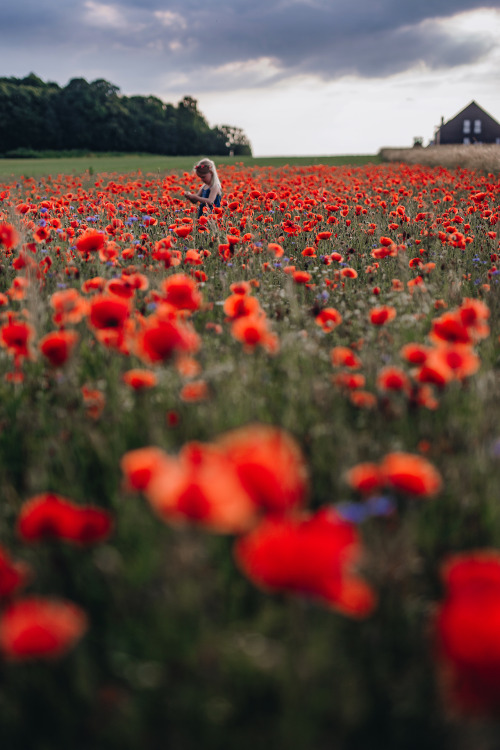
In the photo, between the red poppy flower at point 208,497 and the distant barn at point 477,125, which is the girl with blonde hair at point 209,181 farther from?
the distant barn at point 477,125

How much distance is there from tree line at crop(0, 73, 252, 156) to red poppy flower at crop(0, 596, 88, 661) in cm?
6970

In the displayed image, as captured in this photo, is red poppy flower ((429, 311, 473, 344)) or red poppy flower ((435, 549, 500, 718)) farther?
red poppy flower ((429, 311, 473, 344))

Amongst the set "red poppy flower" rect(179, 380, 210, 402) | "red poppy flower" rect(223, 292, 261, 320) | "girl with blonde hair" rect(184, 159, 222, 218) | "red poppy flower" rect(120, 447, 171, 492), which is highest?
"girl with blonde hair" rect(184, 159, 222, 218)

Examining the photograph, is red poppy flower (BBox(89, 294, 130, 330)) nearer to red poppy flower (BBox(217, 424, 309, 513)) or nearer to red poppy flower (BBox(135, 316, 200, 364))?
red poppy flower (BBox(135, 316, 200, 364))

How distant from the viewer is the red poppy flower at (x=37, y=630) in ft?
3.10

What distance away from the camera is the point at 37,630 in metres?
0.96

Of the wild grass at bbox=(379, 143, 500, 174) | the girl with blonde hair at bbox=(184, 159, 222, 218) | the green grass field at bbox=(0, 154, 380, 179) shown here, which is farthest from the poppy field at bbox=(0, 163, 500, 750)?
the green grass field at bbox=(0, 154, 380, 179)

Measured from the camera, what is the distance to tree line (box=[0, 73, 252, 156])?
6588cm

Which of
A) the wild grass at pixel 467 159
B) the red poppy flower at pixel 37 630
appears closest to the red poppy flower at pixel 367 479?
the red poppy flower at pixel 37 630

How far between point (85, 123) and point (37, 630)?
3069 inches

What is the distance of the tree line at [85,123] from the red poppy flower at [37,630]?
229ft

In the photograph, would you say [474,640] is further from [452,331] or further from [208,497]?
[452,331]

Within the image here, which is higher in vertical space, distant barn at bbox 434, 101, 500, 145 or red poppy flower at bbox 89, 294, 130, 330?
distant barn at bbox 434, 101, 500, 145

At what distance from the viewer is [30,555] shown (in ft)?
5.17
